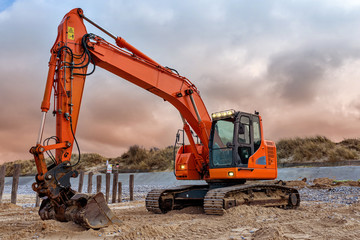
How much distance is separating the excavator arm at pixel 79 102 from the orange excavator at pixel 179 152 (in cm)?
2

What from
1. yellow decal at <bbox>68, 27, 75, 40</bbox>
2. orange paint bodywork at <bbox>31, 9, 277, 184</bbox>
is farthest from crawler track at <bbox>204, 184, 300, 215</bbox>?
yellow decal at <bbox>68, 27, 75, 40</bbox>

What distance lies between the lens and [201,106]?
33.6 ft

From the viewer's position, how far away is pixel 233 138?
919 cm

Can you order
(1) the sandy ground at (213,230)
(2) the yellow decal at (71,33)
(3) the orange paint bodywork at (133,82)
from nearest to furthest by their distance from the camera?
(1) the sandy ground at (213,230) → (3) the orange paint bodywork at (133,82) → (2) the yellow decal at (71,33)

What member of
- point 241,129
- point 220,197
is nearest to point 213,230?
point 220,197

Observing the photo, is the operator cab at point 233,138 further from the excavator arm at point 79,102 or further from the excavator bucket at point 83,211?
the excavator bucket at point 83,211

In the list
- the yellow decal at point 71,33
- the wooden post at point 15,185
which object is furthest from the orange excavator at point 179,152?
the wooden post at point 15,185

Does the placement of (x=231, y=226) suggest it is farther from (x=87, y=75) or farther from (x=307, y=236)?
(x=87, y=75)

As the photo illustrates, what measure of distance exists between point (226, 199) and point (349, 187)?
36.0 ft

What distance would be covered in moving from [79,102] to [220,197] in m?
4.00

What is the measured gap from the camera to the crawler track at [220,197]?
28.1 feet

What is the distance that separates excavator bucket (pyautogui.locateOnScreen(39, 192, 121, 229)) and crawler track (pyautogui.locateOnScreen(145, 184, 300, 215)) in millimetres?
2735

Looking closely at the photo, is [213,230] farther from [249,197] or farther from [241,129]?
[241,129]

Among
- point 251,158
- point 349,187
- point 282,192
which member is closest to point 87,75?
point 251,158
